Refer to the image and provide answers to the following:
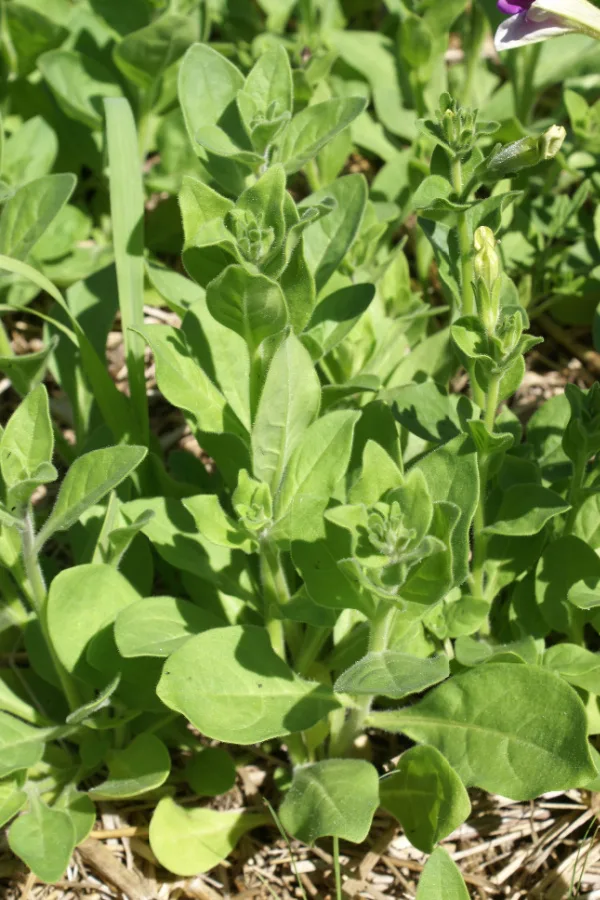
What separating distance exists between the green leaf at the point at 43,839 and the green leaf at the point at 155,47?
2.15 m

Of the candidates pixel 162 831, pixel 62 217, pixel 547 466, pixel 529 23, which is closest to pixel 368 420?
pixel 547 466

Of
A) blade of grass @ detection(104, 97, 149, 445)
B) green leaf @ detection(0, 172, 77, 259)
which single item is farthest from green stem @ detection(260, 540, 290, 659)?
green leaf @ detection(0, 172, 77, 259)

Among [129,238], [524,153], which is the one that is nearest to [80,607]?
[129,238]

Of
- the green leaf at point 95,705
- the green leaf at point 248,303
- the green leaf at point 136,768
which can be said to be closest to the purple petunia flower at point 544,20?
the green leaf at point 248,303

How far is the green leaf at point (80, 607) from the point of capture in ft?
6.58

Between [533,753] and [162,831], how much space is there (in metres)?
0.86

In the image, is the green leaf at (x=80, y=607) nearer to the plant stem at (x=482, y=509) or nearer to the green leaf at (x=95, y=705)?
the green leaf at (x=95, y=705)

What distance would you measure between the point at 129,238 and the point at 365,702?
4.14ft

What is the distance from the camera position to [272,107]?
2258 mm

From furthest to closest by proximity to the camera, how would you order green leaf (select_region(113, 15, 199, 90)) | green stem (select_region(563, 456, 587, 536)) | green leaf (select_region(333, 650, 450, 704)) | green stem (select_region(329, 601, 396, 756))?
green leaf (select_region(113, 15, 199, 90)) < green stem (select_region(563, 456, 587, 536)) < green stem (select_region(329, 601, 396, 756)) < green leaf (select_region(333, 650, 450, 704))

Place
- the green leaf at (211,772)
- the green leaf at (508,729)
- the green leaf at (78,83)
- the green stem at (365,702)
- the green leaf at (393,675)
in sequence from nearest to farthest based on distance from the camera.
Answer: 1. the green leaf at (393,675)
2. the green leaf at (508,729)
3. the green stem at (365,702)
4. the green leaf at (211,772)
5. the green leaf at (78,83)

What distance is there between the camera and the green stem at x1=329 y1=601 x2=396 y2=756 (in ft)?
6.06

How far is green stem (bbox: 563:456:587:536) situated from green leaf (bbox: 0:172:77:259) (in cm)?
138

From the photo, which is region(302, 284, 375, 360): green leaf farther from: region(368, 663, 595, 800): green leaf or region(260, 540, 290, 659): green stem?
region(368, 663, 595, 800): green leaf
